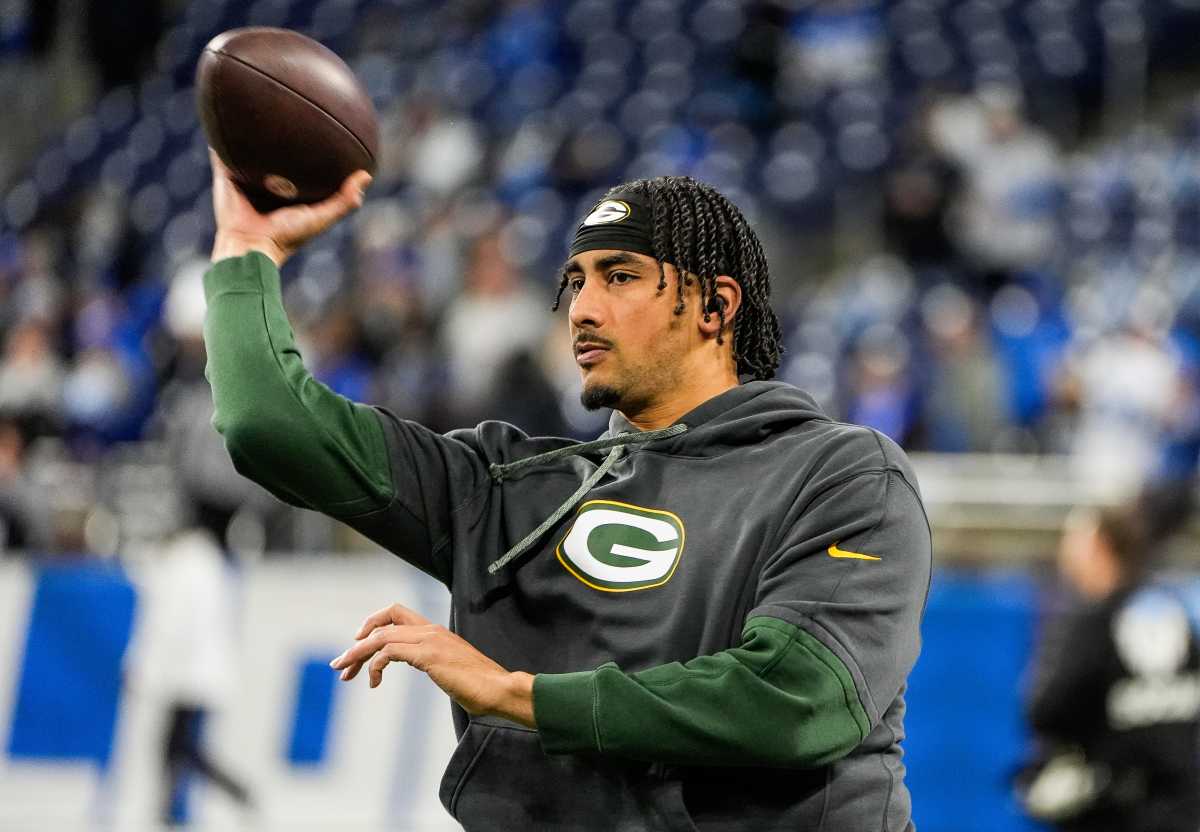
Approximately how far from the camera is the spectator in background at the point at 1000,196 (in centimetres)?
1027

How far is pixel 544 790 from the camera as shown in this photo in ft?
8.05

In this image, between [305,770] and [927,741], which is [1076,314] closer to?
[927,741]

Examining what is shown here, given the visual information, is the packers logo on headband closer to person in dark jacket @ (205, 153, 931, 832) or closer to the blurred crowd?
person in dark jacket @ (205, 153, 931, 832)

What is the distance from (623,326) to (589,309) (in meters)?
0.06

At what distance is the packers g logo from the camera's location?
249 centimetres

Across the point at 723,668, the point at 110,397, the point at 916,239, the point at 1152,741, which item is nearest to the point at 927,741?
the point at 1152,741

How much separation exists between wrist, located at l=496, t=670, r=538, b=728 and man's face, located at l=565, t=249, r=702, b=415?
22.4 inches

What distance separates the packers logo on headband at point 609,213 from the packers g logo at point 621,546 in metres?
0.45

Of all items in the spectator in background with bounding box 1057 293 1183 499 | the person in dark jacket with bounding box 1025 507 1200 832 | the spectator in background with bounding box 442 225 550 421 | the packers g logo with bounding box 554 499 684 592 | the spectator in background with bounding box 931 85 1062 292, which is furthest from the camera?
the spectator in background with bounding box 931 85 1062 292

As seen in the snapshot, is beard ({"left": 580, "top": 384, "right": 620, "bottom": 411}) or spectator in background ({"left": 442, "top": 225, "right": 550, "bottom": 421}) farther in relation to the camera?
spectator in background ({"left": 442, "top": 225, "right": 550, "bottom": 421})

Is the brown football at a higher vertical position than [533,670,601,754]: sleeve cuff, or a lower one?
higher

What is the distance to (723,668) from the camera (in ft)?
7.25

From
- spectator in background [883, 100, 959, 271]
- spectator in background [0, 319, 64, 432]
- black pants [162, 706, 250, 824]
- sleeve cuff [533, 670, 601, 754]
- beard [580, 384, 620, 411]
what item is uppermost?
spectator in background [883, 100, 959, 271]

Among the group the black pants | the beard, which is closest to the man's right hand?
the beard
